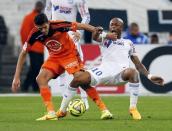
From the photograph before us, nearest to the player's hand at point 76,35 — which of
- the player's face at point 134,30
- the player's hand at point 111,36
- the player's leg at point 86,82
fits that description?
the player's leg at point 86,82

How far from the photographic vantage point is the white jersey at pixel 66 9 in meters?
17.1

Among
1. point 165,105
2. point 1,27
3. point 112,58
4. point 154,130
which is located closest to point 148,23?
point 1,27

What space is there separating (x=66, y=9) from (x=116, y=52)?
258cm

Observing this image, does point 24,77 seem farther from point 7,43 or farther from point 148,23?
point 148,23

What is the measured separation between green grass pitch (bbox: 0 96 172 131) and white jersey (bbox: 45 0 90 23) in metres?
1.85

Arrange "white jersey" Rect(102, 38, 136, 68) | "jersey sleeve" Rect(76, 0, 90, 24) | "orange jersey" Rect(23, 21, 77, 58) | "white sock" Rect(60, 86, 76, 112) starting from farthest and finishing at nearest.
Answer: "jersey sleeve" Rect(76, 0, 90, 24)
"white jersey" Rect(102, 38, 136, 68)
"white sock" Rect(60, 86, 76, 112)
"orange jersey" Rect(23, 21, 77, 58)

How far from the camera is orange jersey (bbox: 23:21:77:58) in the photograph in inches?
568

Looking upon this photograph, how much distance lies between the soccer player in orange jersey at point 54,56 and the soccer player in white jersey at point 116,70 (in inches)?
8.1

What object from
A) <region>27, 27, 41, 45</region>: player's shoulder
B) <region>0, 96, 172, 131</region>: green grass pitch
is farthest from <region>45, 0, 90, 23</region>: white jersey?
<region>27, 27, 41, 45</region>: player's shoulder

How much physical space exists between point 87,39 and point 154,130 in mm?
15402

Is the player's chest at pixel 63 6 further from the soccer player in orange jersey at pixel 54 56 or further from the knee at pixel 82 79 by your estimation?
the knee at pixel 82 79

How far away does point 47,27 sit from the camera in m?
14.2

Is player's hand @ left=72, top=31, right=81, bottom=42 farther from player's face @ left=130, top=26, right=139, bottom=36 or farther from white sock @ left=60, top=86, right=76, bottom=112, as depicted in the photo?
player's face @ left=130, top=26, right=139, bottom=36

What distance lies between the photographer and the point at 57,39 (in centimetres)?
1460
